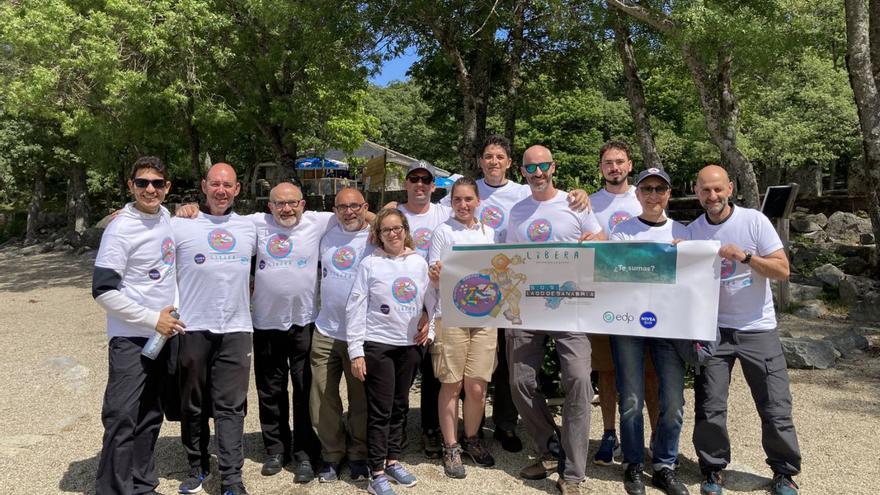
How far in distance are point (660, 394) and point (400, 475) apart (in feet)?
6.60

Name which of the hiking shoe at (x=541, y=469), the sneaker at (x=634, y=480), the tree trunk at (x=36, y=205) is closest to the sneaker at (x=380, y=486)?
the hiking shoe at (x=541, y=469)

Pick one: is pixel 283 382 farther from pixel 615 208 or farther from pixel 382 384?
pixel 615 208

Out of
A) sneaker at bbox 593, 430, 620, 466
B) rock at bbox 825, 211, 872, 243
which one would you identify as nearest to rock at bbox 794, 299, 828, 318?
sneaker at bbox 593, 430, 620, 466

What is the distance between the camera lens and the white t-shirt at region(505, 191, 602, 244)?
4914mm

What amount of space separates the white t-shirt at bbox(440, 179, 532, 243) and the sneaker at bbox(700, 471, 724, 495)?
2399 mm

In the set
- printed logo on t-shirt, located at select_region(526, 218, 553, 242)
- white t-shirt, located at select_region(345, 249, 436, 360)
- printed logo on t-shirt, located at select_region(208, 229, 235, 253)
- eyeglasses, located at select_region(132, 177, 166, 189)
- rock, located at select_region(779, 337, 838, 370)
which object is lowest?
rock, located at select_region(779, 337, 838, 370)

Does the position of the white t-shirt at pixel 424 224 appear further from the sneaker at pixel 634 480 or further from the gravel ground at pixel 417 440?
the sneaker at pixel 634 480

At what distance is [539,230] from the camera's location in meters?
4.95

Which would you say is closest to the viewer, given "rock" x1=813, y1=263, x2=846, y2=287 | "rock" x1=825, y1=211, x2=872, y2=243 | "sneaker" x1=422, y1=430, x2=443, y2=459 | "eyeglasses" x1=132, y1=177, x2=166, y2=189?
"eyeglasses" x1=132, y1=177, x2=166, y2=189

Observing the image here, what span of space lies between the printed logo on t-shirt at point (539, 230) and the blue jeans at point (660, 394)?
0.92 m

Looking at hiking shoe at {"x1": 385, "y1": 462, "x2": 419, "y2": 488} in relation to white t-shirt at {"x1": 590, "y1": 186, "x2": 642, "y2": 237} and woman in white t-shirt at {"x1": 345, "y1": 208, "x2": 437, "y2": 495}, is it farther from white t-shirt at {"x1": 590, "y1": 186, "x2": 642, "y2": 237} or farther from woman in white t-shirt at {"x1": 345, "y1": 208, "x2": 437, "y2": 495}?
white t-shirt at {"x1": 590, "y1": 186, "x2": 642, "y2": 237}

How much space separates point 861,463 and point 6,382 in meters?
9.56

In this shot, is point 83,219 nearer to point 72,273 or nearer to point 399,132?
point 72,273

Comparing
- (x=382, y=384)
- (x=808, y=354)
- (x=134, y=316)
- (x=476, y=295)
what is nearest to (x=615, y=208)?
(x=476, y=295)
